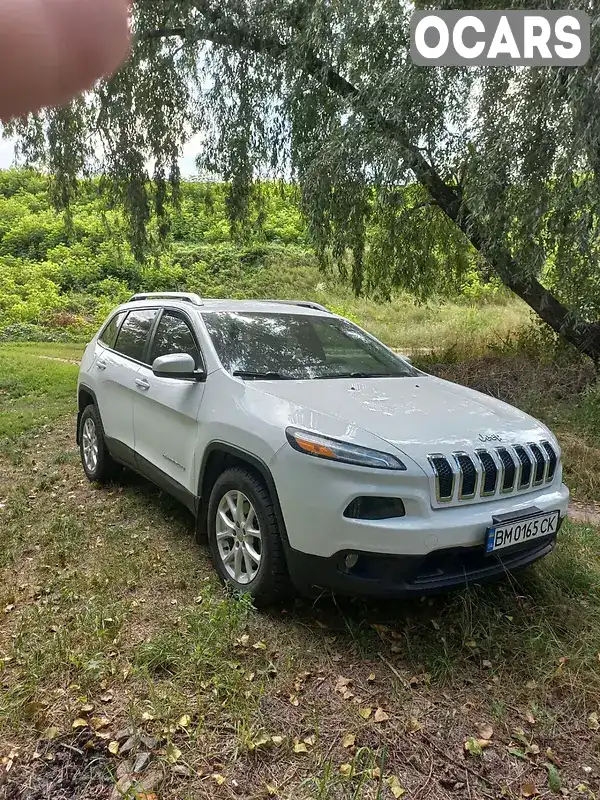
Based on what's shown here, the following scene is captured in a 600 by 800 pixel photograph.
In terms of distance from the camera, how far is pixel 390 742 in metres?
2.27

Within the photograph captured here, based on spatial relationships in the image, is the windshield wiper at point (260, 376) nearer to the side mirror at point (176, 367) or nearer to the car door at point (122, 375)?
the side mirror at point (176, 367)

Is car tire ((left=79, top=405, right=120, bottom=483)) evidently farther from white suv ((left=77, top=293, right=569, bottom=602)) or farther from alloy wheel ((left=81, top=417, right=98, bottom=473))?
white suv ((left=77, top=293, right=569, bottom=602))

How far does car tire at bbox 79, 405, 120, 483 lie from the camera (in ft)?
16.5

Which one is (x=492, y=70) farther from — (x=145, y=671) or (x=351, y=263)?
(x=145, y=671)

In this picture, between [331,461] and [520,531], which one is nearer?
[331,461]

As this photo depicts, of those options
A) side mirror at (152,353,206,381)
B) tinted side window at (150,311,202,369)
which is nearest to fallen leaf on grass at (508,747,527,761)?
side mirror at (152,353,206,381)

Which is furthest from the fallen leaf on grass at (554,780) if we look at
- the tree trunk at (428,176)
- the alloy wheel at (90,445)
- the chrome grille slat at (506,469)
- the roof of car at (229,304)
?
the tree trunk at (428,176)

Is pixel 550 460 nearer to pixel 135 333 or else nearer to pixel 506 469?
pixel 506 469

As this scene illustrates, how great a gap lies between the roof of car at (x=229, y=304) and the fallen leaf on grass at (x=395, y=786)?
9.69 ft

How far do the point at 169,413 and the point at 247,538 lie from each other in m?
1.14

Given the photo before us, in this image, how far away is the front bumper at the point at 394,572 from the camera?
8.55 feet

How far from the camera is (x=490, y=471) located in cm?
277

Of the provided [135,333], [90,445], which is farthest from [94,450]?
[135,333]

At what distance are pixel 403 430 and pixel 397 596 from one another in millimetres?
760
